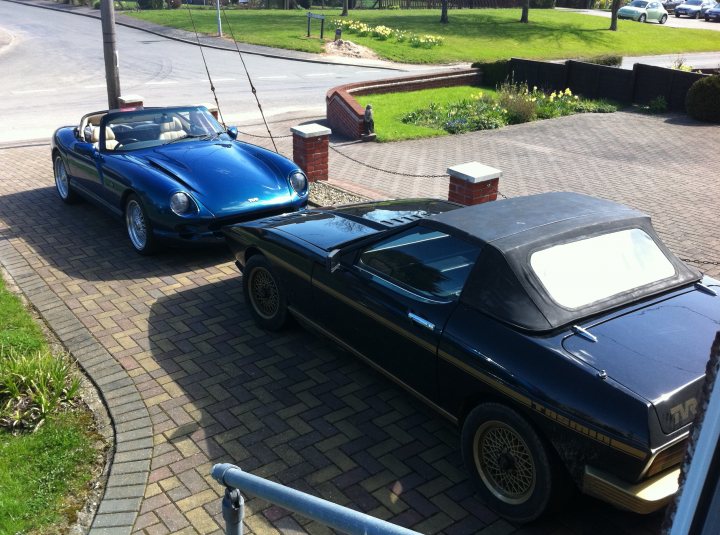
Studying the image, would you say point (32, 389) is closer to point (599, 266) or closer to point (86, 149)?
point (599, 266)

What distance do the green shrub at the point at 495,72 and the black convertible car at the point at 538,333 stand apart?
17334mm

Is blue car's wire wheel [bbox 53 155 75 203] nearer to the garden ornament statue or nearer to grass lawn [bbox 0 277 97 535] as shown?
grass lawn [bbox 0 277 97 535]

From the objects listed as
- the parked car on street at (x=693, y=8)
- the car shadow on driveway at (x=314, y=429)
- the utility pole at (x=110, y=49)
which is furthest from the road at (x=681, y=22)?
the car shadow on driveway at (x=314, y=429)

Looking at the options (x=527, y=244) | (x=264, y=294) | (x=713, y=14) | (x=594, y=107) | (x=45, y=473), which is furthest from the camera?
(x=713, y=14)

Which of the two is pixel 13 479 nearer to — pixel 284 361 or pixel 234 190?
pixel 284 361

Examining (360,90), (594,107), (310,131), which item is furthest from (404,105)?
(310,131)

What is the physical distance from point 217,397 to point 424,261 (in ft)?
6.05

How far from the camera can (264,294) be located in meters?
6.44

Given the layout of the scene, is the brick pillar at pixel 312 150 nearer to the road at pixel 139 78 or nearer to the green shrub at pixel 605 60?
the road at pixel 139 78

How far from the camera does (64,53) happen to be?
2822 centimetres

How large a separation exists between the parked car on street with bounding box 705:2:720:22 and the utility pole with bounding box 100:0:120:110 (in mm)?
49583

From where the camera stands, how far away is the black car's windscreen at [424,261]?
4.79 meters

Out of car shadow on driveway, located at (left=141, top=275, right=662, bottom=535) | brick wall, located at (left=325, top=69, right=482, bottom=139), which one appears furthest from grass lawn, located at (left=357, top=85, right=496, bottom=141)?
car shadow on driveway, located at (left=141, top=275, right=662, bottom=535)

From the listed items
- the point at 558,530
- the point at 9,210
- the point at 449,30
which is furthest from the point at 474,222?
the point at 449,30
